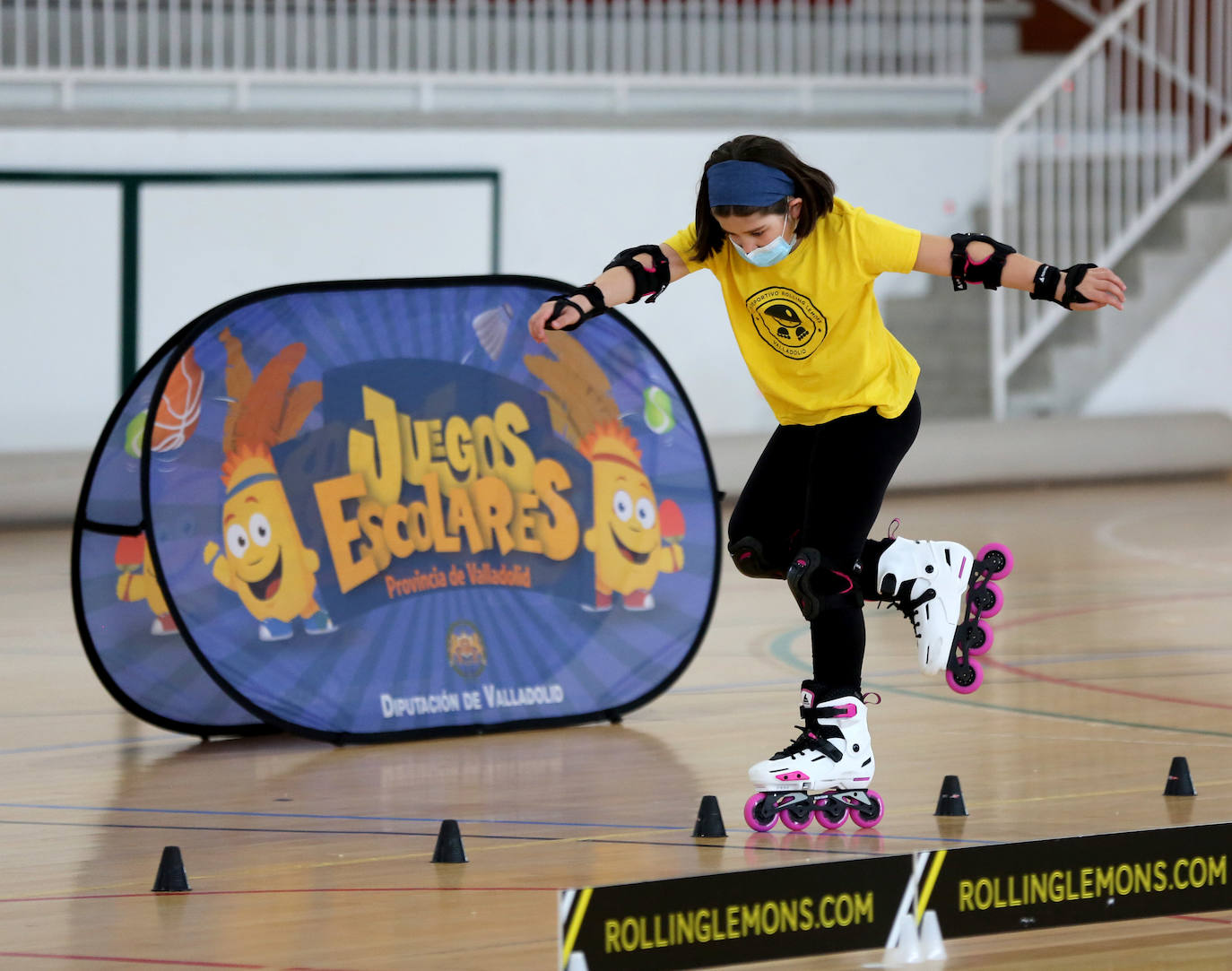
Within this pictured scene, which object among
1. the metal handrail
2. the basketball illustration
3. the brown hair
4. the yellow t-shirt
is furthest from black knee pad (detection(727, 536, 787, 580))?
the metal handrail

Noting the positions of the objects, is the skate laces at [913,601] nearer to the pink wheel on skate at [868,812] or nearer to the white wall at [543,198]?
the pink wheel on skate at [868,812]

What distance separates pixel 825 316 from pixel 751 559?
1.66 feet

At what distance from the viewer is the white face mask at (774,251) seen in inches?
130

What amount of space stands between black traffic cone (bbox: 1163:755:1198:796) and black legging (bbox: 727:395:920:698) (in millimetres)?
658

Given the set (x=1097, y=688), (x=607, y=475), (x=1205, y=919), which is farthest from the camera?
(x=1097, y=688)

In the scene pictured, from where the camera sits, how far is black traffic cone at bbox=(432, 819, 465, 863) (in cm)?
322

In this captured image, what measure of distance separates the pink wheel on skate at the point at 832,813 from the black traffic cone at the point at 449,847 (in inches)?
25.8

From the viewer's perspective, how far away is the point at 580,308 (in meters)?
3.38

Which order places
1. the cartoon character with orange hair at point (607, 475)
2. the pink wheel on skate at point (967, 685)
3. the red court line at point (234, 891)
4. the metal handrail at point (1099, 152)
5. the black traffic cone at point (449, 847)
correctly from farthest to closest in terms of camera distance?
the metal handrail at point (1099, 152) → the cartoon character with orange hair at point (607, 475) → the pink wheel on skate at point (967, 685) → the black traffic cone at point (449, 847) → the red court line at point (234, 891)

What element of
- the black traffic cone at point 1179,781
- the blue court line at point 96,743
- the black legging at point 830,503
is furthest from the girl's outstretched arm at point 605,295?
the blue court line at point 96,743

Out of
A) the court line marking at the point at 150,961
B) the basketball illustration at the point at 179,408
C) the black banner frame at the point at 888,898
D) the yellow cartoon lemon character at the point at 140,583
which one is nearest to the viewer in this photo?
the black banner frame at the point at 888,898

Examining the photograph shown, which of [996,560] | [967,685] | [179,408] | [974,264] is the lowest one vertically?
[967,685]

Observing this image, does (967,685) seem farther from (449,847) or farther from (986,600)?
(449,847)

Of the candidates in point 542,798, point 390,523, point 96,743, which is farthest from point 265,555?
point 542,798
